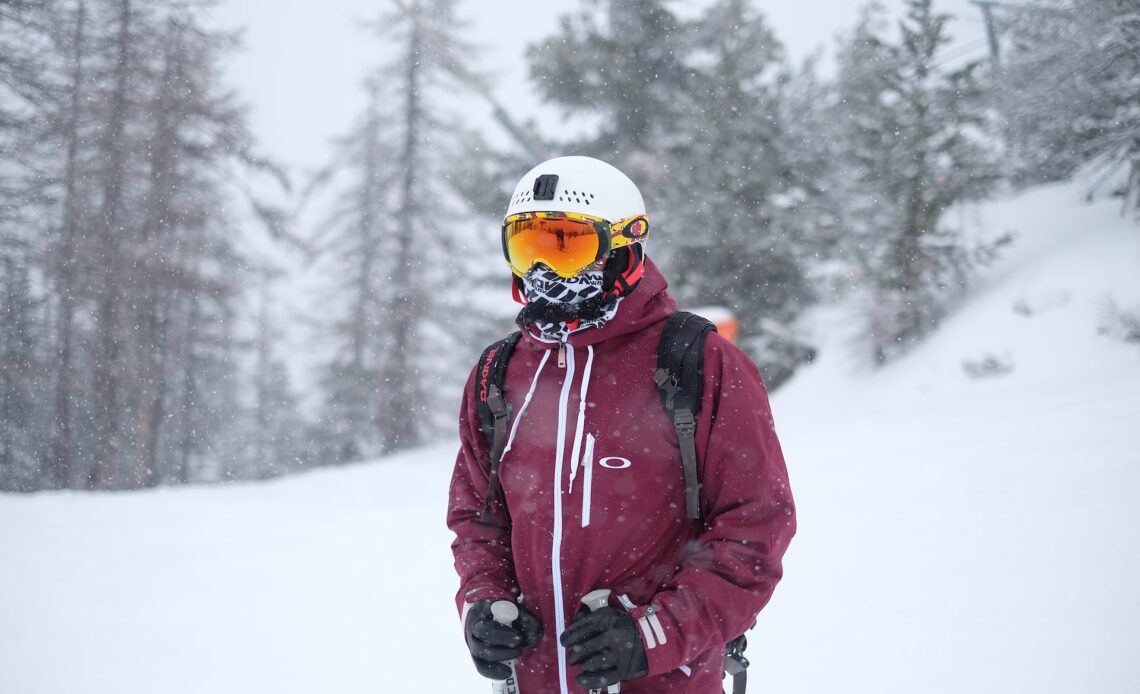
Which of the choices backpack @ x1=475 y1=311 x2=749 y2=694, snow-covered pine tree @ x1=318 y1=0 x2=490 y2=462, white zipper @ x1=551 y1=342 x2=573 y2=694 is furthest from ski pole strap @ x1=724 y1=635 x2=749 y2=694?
snow-covered pine tree @ x1=318 y1=0 x2=490 y2=462

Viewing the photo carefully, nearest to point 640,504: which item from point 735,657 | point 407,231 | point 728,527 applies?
point 728,527

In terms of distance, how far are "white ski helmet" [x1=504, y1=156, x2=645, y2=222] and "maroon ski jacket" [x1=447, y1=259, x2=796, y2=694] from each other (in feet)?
0.96

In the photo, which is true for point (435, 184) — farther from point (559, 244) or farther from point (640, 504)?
point (640, 504)

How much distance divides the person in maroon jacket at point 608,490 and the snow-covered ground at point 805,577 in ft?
9.28

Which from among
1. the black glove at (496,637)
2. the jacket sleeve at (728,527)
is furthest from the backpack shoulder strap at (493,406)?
the jacket sleeve at (728,527)

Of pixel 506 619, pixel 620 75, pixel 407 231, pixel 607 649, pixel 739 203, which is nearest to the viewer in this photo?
pixel 607 649

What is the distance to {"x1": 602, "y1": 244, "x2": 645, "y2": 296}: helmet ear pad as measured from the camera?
2023mm

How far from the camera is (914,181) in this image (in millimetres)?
14695

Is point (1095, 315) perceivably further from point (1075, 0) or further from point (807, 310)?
point (807, 310)

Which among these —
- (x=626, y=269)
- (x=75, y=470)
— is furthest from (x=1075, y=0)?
(x=75, y=470)

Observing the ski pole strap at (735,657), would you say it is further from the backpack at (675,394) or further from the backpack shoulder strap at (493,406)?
the backpack shoulder strap at (493,406)

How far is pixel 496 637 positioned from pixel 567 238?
4.05ft

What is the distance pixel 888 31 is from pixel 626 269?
28550mm

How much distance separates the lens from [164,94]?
1515cm
